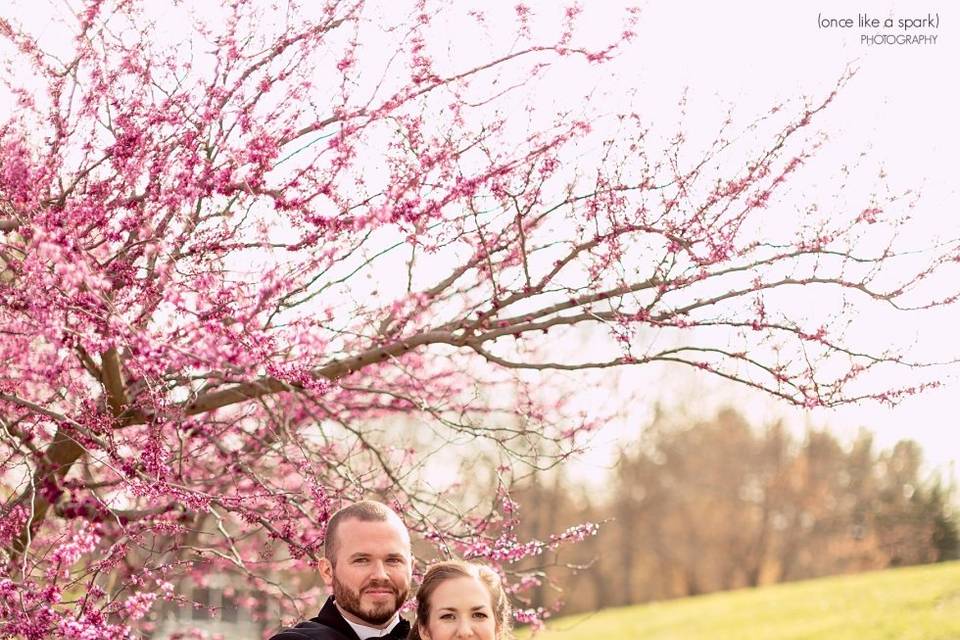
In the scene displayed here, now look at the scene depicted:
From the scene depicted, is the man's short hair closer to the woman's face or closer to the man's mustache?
the man's mustache

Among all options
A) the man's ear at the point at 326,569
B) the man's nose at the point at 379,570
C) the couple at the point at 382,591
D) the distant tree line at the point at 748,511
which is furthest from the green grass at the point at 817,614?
the man's nose at the point at 379,570

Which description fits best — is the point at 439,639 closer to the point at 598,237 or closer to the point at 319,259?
the point at 319,259

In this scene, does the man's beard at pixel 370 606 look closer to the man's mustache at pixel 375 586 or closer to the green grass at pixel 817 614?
the man's mustache at pixel 375 586

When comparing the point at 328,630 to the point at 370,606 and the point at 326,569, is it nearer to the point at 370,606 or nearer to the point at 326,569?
the point at 370,606

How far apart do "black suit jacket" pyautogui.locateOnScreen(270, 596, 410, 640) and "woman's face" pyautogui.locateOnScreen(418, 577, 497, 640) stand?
0.15 metres

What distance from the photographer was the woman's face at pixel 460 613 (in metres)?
3.82

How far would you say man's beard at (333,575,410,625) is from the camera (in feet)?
13.0

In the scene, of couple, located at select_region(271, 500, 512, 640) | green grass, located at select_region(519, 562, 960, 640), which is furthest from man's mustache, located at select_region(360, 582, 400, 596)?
green grass, located at select_region(519, 562, 960, 640)

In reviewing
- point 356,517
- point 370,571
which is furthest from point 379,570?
point 356,517

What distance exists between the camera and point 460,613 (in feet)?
12.7

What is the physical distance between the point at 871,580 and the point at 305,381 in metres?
18.5

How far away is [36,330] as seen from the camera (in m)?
4.59

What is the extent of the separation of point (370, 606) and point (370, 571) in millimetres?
120

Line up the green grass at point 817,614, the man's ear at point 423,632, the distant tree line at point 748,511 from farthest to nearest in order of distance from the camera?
1. the distant tree line at point 748,511
2. the green grass at point 817,614
3. the man's ear at point 423,632
